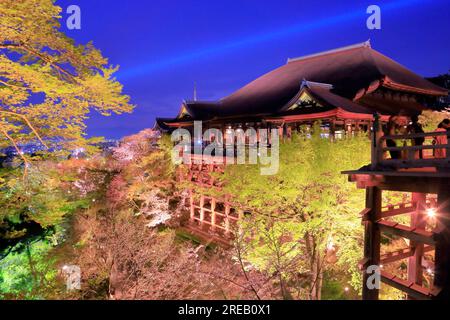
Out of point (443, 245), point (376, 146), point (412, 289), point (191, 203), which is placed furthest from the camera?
point (191, 203)

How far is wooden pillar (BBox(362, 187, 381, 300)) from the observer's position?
5.79 metres

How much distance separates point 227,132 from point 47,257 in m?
14.2

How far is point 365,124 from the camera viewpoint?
16.1 meters

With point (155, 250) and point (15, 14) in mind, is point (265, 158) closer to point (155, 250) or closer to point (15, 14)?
point (155, 250)

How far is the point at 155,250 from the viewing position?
33.1ft

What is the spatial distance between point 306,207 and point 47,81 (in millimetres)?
7274

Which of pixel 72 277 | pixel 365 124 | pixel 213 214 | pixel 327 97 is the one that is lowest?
pixel 72 277

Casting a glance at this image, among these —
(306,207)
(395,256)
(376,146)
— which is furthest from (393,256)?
(306,207)

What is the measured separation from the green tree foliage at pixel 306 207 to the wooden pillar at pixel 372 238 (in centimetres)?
295

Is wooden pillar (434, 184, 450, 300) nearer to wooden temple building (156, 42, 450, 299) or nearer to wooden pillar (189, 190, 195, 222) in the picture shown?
wooden temple building (156, 42, 450, 299)

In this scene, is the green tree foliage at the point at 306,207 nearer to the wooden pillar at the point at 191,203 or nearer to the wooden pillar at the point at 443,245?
the wooden pillar at the point at 443,245

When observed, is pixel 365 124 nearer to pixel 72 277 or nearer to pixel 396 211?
pixel 396 211

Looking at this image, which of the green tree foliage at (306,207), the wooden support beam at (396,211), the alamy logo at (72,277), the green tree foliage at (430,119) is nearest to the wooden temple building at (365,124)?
the wooden support beam at (396,211)

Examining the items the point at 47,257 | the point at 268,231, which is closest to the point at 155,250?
the point at 268,231
